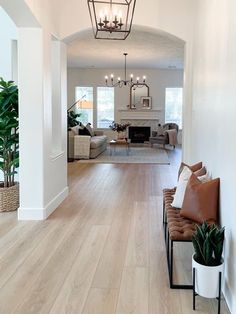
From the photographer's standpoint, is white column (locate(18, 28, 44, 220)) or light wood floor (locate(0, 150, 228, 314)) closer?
light wood floor (locate(0, 150, 228, 314))

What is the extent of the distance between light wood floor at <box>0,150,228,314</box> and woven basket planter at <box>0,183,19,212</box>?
0.67 ft

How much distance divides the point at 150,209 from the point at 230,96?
8.93 feet

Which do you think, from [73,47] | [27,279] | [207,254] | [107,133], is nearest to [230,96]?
[207,254]

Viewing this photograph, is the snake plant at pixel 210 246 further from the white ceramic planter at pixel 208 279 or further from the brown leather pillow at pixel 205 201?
the brown leather pillow at pixel 205 201

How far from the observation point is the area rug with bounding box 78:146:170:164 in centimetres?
976

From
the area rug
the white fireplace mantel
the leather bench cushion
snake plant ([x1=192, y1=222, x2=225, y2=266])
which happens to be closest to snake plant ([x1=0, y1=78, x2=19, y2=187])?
snake plant ([x1=192, y1=222, x2=225, y2=266])

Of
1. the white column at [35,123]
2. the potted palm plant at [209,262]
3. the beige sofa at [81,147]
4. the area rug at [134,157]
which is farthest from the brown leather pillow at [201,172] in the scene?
the beige sofa at [81,147]

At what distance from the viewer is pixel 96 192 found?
6168mm

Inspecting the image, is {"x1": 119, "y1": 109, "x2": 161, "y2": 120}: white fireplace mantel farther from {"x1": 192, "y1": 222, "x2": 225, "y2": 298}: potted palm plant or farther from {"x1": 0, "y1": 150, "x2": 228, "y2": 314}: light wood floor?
{"x1": 192, "y1": 222, "x2": 225, "y2": 298}: potted palm plant

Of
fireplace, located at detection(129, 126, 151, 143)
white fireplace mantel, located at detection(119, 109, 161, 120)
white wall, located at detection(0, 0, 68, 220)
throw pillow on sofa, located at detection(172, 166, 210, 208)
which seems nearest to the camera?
throw pillow on sofa, located at detection(172, 166, 210, 208)

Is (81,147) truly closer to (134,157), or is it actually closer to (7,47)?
(134,157)

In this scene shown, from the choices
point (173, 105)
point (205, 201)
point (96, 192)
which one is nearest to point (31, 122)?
point (96, 192)

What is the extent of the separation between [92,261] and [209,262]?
1.22 meters

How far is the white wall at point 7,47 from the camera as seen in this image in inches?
227
